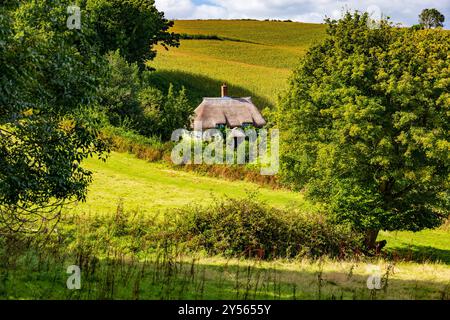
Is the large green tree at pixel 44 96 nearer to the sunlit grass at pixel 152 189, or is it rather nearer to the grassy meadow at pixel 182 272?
the grassy meadow at pixel 182 272

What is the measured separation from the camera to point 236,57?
123m

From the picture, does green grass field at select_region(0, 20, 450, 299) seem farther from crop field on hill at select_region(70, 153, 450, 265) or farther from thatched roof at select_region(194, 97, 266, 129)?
thatched roof at select_region(194, 97, 266, 129)

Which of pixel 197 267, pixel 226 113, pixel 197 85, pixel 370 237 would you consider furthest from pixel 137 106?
pixel 197 267

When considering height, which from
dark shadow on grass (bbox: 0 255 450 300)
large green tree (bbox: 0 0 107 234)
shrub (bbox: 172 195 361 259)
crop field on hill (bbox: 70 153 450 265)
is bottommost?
crop field on hill (bbox: 70 153 450 265)

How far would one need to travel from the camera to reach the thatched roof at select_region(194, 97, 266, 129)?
235 feet

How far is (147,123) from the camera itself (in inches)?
2231

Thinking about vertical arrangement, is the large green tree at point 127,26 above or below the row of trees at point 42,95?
above

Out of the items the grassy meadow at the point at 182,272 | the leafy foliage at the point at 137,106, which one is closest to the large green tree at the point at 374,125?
the grassy meadow at the point at 182,272

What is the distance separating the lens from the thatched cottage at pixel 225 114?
235 feet

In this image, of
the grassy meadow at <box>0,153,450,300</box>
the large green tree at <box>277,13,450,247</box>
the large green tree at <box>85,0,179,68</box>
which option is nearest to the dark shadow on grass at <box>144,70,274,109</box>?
the large green tree at <box>85,0,179,68</box>

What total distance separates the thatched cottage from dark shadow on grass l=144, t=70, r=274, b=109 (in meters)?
12.0

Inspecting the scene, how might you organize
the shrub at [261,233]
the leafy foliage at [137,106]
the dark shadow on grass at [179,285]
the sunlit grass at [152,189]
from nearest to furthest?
the dark shadow on grass at [179,285], the shrub at [261,233], the sunlit grass at [152,189], the leafy foliage at [137,106]

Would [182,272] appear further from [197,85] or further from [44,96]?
[197,85]
